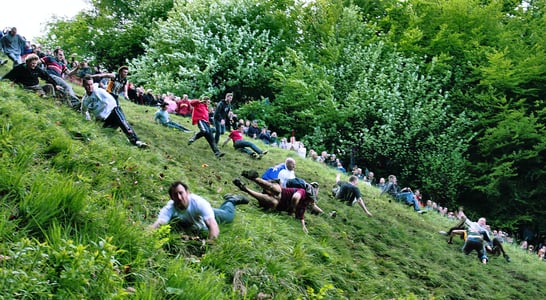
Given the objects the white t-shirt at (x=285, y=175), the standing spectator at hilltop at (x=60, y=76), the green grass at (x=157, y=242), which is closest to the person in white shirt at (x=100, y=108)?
the green grass at (x=157, y=242)

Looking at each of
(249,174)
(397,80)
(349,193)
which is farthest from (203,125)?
(397,80)

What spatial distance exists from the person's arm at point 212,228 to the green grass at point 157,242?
0.09 meters

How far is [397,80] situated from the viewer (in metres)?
24.9

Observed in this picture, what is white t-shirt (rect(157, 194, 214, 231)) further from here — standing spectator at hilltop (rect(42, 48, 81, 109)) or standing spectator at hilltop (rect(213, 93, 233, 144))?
standing spectator at hilltop (rect(213, 93, 233, 144))

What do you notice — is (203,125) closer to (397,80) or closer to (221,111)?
(221,111)

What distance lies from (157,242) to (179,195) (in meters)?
1.07

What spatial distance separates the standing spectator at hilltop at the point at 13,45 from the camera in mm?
14039

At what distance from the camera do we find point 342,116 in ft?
81.9

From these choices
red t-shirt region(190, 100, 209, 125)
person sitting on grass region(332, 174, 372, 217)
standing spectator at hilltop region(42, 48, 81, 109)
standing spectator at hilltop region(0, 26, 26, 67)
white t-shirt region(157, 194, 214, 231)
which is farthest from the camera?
standing spectator at hilltop region(0, 26, 26, 67)

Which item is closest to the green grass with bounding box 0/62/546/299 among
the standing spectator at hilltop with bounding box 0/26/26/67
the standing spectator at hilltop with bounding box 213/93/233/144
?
the standing spectator at hilltop with bounding box 213/93/233/144

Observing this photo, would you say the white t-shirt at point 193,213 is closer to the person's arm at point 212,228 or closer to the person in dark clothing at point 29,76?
the person's arm at point 212,228

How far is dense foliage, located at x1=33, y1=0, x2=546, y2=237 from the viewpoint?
2352 centimetres

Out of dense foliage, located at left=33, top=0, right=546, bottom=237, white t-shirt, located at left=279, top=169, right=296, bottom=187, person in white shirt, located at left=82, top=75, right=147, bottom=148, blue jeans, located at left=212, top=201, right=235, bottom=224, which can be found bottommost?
blue jeans, located at left=212, top=201, right=235, bottom=224

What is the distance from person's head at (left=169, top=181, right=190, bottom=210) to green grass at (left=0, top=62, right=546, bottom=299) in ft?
1.58
